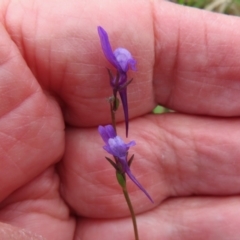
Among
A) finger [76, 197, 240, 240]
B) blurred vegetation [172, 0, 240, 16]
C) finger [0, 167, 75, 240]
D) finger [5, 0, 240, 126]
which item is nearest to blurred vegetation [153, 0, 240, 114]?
blurred vegetation [172, 0, 240, 16]

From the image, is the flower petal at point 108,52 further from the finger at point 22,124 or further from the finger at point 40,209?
the finger at point 40,209

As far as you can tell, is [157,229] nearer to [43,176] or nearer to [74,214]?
[74,214]

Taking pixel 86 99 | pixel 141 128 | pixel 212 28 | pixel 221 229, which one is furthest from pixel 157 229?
pixel 212 28

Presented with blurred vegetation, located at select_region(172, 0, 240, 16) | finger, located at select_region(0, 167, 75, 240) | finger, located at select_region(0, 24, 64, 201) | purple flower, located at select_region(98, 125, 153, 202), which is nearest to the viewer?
purple flower, located at select_region(98, 125, 153, 202)

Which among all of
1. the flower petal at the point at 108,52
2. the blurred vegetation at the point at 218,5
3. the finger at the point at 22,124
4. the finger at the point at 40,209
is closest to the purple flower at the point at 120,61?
the flower petal at the point at 108,52

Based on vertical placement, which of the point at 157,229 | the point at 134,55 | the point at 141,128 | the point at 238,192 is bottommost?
the point at 157,229

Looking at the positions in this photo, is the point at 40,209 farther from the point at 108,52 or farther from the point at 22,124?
the point at 108,52

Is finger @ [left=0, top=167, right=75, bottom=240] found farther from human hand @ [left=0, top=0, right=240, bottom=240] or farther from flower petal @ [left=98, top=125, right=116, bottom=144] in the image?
flower petal @ [left=98, top=125, right=116, bottom=144]
